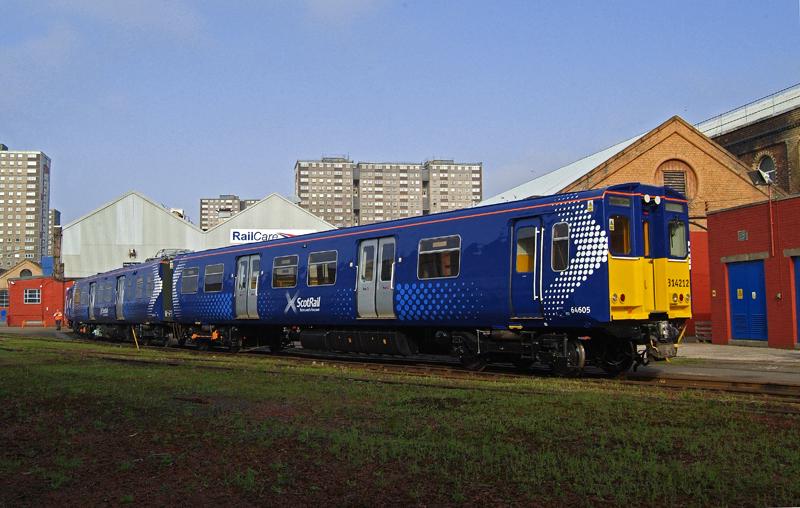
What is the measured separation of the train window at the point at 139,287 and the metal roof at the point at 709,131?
20.1m

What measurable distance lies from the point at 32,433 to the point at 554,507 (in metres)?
6.49

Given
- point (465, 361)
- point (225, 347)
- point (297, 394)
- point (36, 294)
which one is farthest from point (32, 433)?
point (36, 294)

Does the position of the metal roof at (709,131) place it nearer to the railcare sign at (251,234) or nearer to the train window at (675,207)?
the railcare sign at (251,234)

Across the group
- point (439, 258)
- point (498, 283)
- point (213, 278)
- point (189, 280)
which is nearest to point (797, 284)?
point (498, 283)

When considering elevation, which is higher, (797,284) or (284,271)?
(284,271)

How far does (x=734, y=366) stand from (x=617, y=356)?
4.94 m

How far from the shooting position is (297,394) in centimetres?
1130

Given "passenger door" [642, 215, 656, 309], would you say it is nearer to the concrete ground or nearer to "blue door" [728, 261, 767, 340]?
the concrete ground

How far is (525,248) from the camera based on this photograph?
45.4ft

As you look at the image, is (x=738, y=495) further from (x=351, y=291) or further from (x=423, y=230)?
(x=351, y=291)

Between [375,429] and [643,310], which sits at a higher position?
[643,310]

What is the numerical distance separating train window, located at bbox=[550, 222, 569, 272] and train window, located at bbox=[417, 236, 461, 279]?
2537 mm

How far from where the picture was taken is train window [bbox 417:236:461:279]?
15258 millimetres

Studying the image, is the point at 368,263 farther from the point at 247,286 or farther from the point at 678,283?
the point at 678,283
